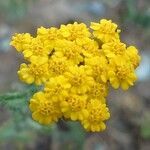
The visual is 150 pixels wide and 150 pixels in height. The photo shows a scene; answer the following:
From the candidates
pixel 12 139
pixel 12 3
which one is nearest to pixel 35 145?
pixel 12 139

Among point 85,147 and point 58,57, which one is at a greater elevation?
point 85,147

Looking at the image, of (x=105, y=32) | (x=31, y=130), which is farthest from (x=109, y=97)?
(x=105, y=32)

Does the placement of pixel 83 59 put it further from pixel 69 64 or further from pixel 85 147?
pixel 85 147

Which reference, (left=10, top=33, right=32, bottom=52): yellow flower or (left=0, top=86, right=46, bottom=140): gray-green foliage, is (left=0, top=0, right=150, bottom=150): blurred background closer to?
(left=0, top=86, right=46, bottom=140): gray-green foliage

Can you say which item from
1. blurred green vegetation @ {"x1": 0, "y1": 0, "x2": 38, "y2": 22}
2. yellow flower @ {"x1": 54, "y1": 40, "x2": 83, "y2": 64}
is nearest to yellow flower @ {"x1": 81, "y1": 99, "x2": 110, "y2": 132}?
yellow flower @ {"x1": 54, "y1": 40, "x2": 83, "y2": 64}

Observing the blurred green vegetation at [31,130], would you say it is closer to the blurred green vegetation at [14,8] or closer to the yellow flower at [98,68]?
the yellow flower at [98,68]

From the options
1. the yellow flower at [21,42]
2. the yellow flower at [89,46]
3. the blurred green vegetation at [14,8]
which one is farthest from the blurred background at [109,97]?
the yellow flower at [89,46]
